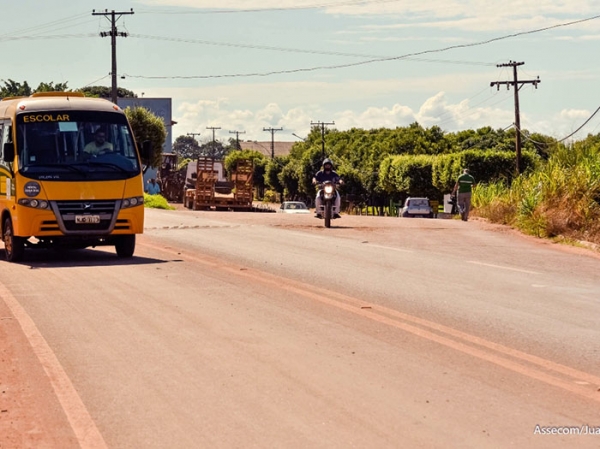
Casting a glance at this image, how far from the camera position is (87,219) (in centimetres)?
1814

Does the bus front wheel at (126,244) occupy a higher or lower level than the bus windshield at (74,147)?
lower

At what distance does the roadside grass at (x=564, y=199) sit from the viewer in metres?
24.1

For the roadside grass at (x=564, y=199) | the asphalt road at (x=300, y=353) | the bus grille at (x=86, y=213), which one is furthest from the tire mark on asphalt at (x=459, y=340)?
the roadside grass at (x=564, y=199)

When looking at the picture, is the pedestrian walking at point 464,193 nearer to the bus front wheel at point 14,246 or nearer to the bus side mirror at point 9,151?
the bus front wheel at point 14,246

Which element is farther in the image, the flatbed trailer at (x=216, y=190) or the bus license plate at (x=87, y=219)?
the flatbed trailer at (x=216, y=190)

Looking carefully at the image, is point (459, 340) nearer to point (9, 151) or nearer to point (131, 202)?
point (131, 202)

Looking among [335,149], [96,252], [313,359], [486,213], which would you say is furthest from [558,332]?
[335,149]

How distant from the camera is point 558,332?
10500 mm

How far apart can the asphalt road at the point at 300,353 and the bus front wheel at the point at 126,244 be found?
2.64 ft

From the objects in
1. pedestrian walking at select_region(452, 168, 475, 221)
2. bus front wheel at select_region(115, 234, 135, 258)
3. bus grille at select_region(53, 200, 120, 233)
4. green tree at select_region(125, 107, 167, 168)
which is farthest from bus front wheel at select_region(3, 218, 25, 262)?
green tree at select_region(125, 107, 167, 168)

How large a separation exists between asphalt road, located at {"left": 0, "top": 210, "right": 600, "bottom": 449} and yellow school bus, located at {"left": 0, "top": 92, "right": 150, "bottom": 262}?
2.27 feet

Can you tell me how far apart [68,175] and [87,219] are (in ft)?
2.56

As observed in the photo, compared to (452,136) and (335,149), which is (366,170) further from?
(335,149)

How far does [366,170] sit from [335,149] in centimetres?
3068
